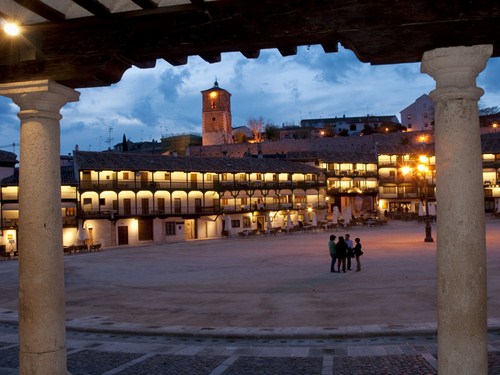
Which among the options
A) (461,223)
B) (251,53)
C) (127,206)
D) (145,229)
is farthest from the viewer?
(145,229)

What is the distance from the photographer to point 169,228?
50.2 meters

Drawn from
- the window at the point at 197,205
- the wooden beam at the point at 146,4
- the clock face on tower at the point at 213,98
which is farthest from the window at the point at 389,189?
the wooden beam at the point at 146,4

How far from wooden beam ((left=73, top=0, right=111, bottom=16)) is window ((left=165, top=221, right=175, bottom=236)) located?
151ft

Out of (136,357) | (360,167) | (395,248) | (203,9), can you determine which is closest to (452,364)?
(203,9)

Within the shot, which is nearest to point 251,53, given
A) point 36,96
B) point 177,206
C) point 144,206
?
point 36,96

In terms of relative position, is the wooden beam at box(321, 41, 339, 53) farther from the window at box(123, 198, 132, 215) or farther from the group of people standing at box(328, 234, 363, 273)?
the window at box(123, 198, 132, 215)

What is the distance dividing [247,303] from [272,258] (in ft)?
43.0

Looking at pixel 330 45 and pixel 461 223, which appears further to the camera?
pixel 330 45

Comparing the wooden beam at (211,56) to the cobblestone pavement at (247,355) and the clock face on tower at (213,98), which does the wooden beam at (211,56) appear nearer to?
the cobblestone pavement at (247,355)

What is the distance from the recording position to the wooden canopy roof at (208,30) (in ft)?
14.0

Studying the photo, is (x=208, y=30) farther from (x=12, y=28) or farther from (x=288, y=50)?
(x=12, y=28)

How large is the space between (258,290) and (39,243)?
40.2 feet

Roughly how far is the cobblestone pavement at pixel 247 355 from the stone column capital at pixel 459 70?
4793mm

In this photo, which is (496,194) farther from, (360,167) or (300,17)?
(300,17)
